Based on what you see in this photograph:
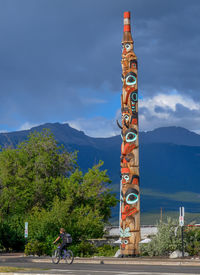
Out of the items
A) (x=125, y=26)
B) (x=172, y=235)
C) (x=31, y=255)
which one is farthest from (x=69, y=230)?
(x=125, y=26)

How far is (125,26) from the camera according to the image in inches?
1289

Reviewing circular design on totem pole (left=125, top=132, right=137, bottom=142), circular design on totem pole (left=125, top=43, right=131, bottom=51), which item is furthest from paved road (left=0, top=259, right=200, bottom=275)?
circular design on totem pole (left=125, top=43, right=131, bottom=51)

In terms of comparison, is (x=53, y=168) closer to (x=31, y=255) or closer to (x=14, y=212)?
(x=14, y=212)

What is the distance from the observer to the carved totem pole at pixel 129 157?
29609 mm

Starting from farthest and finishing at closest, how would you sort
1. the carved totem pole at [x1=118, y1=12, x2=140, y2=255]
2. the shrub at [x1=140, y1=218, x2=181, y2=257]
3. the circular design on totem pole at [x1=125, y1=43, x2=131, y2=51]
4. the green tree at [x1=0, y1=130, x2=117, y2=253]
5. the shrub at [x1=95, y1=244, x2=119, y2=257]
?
1. the green tree at [x1=0, y1=130, x2=117, y2=253]
2. the shrub at [x1=95, y1=244, x2=119, y2=257]
3. the circular design on totem pole at [x1=125, y1=43, x2=131, y2=51]
4. the carved totem pole at [x1=118, y1=12, x2=140, y2=255]
5. the shrub at [x1=140, y1=218, x2=181, y2=257]

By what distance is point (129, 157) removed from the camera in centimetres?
3016

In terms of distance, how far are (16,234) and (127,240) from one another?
1285 cm

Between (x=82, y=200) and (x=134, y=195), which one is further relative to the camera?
(x=82, y=200)

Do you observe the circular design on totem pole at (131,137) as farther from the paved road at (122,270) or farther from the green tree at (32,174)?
the green tree at (32,174)

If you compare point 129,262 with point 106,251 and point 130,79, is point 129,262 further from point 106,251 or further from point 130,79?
point 130,79

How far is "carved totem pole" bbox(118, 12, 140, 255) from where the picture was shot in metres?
29.6

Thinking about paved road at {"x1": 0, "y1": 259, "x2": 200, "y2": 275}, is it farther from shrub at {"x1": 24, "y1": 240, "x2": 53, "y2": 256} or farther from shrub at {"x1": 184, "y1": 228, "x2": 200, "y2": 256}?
shrub at {"x1": 24, "y1": 240, "x2": 53, "y2": 256}

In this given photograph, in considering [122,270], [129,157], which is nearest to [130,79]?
[129,157]

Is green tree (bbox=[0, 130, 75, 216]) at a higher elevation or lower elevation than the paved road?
higher
